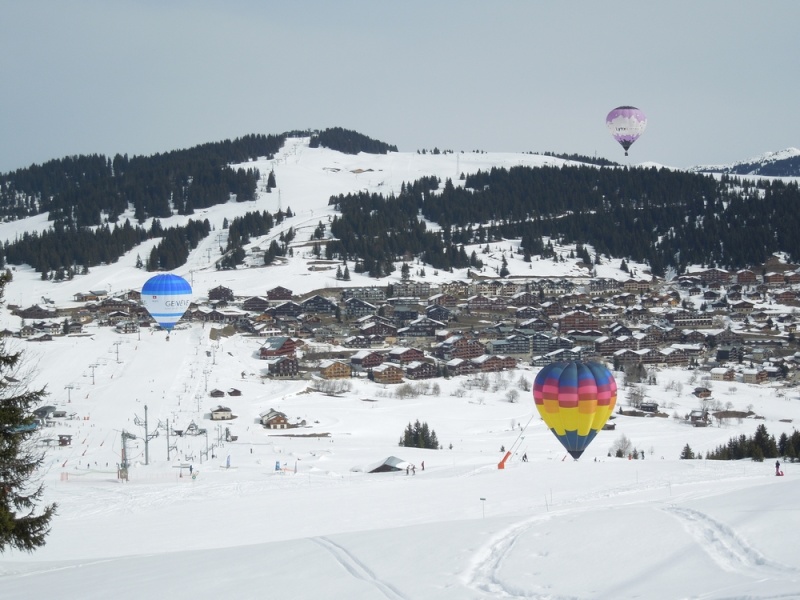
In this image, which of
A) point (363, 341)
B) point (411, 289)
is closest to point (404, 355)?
point (363, 341)

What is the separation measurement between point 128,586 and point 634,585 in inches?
223

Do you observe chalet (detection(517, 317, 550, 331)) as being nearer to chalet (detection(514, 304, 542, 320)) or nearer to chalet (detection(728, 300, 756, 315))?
chalet (detection(514, 304, 542, 320))

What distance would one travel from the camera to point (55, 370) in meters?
47.8

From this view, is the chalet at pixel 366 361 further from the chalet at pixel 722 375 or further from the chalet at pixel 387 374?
the chalet at pixel 722 375

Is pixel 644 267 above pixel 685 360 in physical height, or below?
above

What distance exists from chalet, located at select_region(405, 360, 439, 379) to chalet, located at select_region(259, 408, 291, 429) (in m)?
16.0

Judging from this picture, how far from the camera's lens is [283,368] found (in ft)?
169

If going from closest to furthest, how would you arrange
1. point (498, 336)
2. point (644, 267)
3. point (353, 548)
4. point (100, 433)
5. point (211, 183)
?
point (353, 548)
point (100, 433)
point (498, 336)
point (644, 267)
point (211, 183)

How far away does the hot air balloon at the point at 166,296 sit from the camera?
174 feet

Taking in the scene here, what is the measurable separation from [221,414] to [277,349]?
16394 millimetres

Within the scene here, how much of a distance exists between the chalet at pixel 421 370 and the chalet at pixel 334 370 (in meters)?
3.70

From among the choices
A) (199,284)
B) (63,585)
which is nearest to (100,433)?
(63,585)

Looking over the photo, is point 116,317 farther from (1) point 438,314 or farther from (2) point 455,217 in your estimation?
(2) point 455,217

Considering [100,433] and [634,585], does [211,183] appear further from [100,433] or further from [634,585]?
[634,585]
